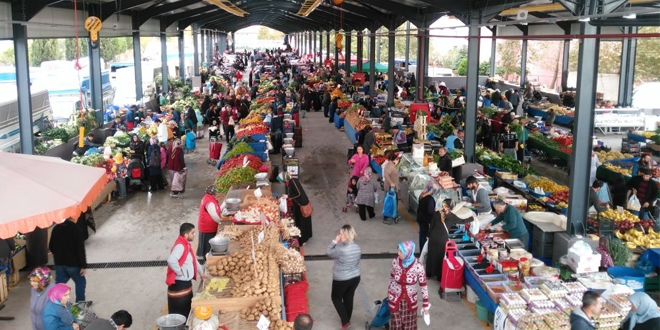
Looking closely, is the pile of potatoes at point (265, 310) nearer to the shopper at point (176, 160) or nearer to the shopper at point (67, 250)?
the shopper at point (67, 250)

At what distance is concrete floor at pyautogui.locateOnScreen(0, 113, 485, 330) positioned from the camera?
25.8 feet

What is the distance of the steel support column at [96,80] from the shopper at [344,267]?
13.7 m

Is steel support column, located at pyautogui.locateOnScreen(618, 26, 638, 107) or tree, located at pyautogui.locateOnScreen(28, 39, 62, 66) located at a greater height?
tree, located at pyautogui.locateOnScreen(28, 39, 62, 66)

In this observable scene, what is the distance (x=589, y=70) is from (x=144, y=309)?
6743mm

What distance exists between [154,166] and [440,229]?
7.70 metres

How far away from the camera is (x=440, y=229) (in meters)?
8.17

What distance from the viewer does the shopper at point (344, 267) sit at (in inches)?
266

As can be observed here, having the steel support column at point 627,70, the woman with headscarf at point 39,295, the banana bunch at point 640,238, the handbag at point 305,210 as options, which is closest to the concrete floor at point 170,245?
the handbag at point 305,210

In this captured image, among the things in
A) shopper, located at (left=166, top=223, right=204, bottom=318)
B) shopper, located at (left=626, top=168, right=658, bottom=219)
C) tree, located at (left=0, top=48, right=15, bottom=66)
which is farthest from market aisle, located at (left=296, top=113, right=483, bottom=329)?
tree, located at (left=0, top=48, right=15, bottom=66)

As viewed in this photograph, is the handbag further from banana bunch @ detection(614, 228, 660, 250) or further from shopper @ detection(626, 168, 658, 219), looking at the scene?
shopper @ detection(626, 168, 658, 219)

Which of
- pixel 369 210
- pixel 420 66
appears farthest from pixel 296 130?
pixel 369 210

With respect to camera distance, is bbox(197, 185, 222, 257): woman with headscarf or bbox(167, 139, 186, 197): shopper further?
bbox(167, 139, 186, 197): shopper

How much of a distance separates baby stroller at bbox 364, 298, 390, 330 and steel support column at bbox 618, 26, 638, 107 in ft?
64.0

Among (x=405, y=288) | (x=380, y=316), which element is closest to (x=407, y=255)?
(x=405, y=288)
